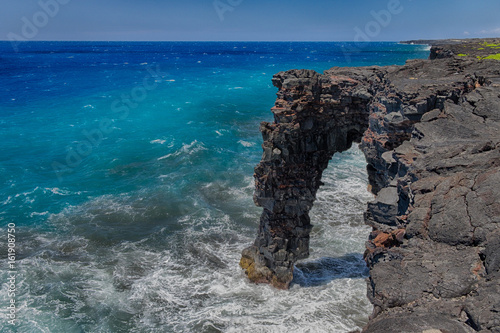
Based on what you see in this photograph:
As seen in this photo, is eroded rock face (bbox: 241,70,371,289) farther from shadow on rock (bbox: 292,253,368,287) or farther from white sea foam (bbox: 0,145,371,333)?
white sea foam (bbox: 0,145,371,333)

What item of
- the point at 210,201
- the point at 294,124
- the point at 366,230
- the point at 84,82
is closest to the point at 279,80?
the point at 294,124

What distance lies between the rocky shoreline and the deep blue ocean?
348 centimetres

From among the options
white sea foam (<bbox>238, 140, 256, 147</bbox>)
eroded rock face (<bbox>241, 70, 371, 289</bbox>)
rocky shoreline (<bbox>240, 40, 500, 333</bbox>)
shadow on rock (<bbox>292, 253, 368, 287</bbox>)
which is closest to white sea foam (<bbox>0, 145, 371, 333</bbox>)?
shadow on rock (<bbox>292, 253, 368, 287</bbox>)

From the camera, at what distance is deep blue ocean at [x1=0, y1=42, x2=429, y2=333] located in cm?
2216

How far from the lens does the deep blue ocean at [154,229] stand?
22.2 meters

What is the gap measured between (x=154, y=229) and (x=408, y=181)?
2617 centimetres

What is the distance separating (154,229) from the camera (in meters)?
32.9

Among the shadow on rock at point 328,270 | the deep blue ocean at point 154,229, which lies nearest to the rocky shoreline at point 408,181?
the shadow on rock at point 328,270

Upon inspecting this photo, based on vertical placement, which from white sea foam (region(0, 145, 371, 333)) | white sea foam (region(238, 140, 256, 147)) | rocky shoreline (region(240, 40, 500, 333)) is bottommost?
white sea foam (region(0, 145, 371, 333))

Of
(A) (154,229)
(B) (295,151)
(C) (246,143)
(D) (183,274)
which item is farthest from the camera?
(C) (246,143)

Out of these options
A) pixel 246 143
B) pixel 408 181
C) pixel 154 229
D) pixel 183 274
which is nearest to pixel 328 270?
pixel 183 274

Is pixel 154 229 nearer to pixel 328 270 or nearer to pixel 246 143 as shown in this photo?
pixel 328 270

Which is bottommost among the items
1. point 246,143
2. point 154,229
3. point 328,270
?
point 328,270

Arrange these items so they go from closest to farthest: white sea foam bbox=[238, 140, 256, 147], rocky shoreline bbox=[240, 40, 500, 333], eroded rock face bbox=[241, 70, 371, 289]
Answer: rocky shoreline bbox=[240, 40, 500, 333], eroded rock face bbox=[241, 70, 371, 289], white sea foam bbox=[238, 140, 256, 147]
